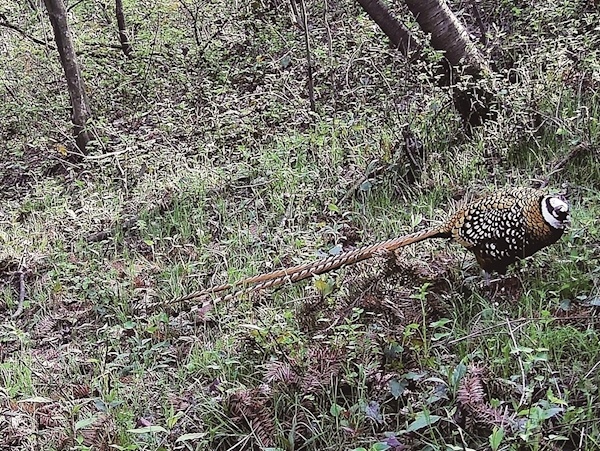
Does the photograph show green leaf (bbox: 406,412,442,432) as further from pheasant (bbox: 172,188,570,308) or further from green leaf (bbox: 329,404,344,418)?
pheasant (bbox: 172,188,570,308)

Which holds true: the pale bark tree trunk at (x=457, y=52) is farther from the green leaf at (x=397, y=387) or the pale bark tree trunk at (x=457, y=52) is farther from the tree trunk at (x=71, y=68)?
the tree trunk at (x=71, y=68)

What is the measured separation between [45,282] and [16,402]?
1716 millimetres

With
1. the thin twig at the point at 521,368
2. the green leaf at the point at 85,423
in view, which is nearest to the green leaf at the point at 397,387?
the thin twig at the point at 521,368

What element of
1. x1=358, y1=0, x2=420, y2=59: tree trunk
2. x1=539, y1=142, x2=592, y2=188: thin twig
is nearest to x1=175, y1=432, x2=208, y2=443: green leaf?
x1=539, y1=142, x2=592, y2=188: thin twig

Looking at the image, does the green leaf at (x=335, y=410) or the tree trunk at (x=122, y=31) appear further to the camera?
the tree trunk at (x=122, y=31)

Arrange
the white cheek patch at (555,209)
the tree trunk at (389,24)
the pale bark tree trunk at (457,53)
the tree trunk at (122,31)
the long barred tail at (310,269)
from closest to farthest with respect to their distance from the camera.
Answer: the white cheek patch at (555,209) → the long barred tail at (310,269) → the pale bark tree trunk at (457,53) → the tree trunk at (389,24) → the tree trunk at (122,31)

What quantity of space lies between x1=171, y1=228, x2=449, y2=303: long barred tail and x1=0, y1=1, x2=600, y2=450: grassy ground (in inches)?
3.9

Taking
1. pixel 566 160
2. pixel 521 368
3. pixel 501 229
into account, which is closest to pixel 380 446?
pixel 521 368

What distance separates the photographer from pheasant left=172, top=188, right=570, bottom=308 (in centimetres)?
317

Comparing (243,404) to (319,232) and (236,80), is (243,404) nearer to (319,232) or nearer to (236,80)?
(319,232)

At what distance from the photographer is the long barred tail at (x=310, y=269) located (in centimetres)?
370

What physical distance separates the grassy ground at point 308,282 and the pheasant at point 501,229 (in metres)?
0.17

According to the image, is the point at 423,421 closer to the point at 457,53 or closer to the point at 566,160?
the point at 566,160

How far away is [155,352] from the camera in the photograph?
13.2 ft
